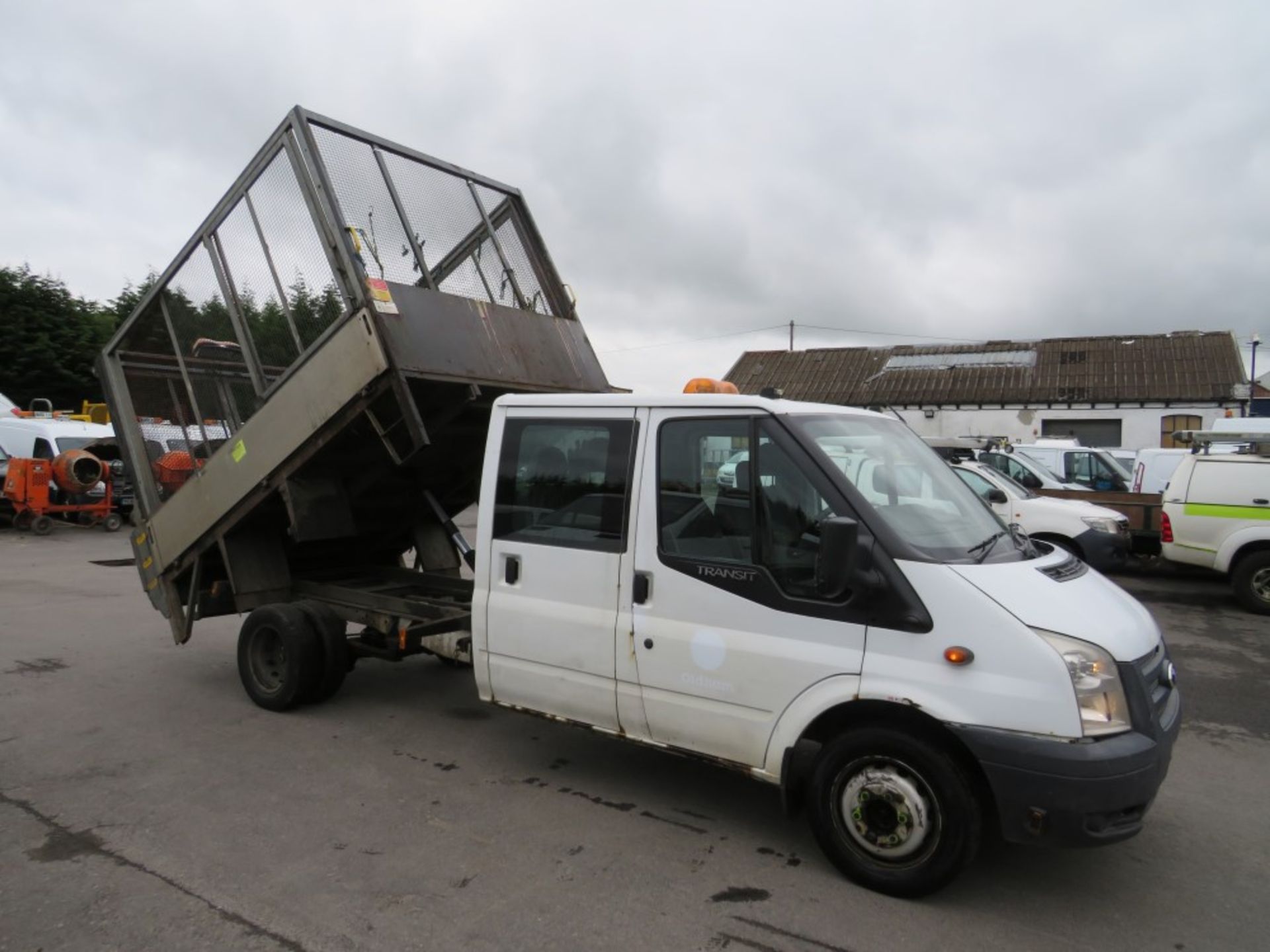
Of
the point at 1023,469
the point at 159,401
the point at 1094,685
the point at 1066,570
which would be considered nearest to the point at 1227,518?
the point at 1023,469

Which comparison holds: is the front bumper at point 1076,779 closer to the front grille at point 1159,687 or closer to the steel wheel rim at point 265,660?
the front grille at point 1159,687

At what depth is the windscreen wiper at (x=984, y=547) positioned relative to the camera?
3646 millimetres

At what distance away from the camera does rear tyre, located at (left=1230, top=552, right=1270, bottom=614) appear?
32.5 ft

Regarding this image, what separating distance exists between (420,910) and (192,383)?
4558 mm

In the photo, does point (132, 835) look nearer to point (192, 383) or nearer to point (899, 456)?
point (192, 383)

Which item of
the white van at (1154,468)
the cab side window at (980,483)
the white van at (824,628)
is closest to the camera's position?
the white van at (824,628)

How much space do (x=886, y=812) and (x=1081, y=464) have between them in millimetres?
14832

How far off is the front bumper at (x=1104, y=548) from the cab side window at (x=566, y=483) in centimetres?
876

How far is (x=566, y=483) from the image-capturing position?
14.5ft

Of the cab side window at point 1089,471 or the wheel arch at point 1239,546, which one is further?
the cab side window at point 1089,471

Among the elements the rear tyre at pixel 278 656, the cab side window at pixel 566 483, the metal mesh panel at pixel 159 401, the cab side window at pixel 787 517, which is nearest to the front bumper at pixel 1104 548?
the cab side window at pixel 787 517

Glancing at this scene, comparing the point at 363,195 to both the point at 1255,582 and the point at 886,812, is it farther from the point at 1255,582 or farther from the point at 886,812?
the point at 1255,582

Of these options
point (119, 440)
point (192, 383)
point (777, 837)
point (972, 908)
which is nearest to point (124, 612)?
point (119, 440)

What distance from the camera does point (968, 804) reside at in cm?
327
